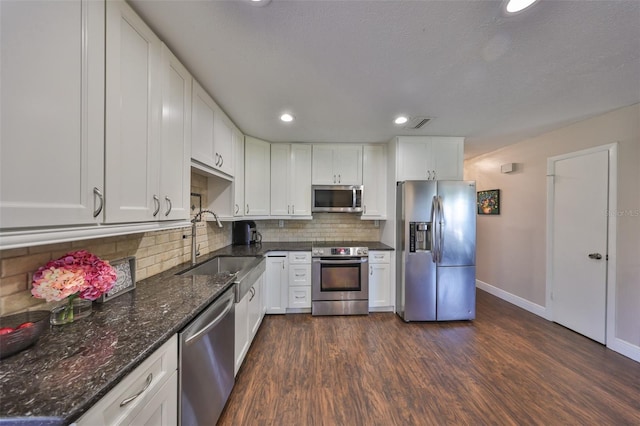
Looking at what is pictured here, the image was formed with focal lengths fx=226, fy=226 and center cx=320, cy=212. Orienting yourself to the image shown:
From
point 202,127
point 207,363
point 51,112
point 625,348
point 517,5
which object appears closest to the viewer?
point 51,112

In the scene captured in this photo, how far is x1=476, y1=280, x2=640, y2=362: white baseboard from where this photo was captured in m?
2.12

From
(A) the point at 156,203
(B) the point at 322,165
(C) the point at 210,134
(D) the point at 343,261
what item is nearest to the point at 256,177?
(B) the point at 322,165

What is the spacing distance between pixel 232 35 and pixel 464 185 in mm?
2872

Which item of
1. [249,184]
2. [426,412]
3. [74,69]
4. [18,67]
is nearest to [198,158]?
[74,69]

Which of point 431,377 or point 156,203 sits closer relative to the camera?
point 156,203

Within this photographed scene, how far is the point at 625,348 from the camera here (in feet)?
7.13

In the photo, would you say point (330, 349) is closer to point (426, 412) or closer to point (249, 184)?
point (426, 412)

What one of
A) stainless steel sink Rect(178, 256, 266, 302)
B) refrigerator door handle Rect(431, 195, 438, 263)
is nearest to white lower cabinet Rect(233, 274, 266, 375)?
stainless steel sink Rect(178, 256, 266, 302)

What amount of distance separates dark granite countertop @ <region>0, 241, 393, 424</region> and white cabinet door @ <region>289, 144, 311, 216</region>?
2.12 meters

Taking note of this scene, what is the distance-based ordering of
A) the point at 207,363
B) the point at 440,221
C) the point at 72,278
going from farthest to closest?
1. the point at 440,221
2. the point at 207,363
3. the point at 72,278

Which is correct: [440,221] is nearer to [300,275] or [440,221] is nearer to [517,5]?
[300,275]

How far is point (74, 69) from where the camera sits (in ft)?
2.85

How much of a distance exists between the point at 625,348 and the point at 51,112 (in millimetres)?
4433

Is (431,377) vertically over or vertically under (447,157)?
under
